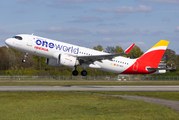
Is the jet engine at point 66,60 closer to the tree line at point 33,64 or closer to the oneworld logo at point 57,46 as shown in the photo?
the oneworld logo at point 57,46

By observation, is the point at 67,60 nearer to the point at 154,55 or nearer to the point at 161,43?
the point at 154,55

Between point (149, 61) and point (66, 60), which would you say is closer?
point (66, 60)

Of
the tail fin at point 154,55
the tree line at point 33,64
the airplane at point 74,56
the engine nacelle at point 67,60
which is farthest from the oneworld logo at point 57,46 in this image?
the tree line at point 33,64

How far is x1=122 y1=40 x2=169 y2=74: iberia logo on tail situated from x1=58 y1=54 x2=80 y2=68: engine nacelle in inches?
401

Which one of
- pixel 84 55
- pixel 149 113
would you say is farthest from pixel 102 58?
pixel 149 113

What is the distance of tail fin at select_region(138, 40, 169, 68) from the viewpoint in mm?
47509

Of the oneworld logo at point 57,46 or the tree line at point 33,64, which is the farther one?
the tree line at point 33,64

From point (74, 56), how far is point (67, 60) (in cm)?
157

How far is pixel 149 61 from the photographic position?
47625 mm

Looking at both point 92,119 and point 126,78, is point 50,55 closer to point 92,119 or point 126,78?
point 92,119

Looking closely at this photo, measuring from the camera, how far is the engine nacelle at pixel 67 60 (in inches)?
1529

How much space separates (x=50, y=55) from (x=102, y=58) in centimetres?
813

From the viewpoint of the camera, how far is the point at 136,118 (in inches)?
693

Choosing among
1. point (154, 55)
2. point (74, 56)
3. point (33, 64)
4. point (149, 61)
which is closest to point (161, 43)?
point (154, 55)
